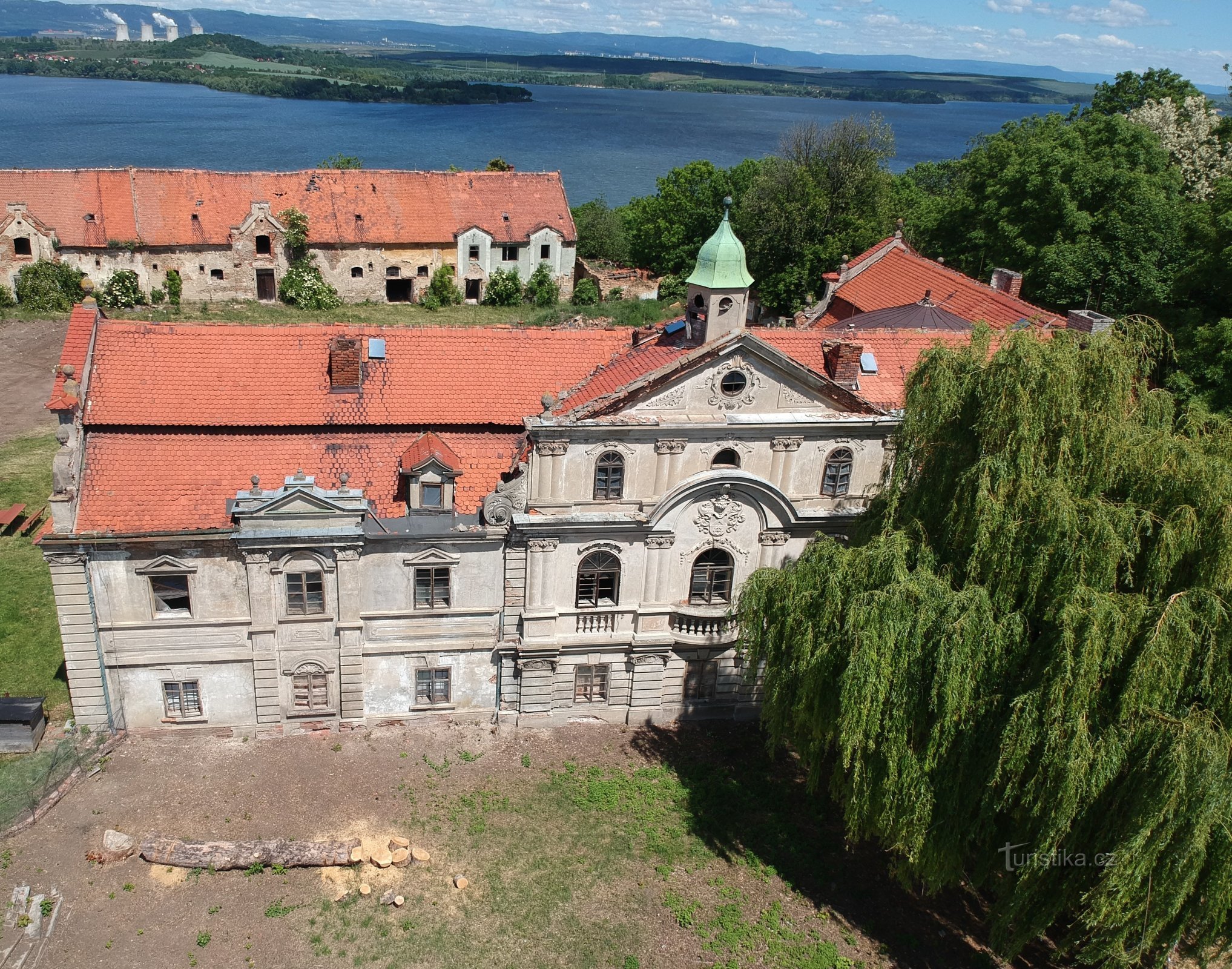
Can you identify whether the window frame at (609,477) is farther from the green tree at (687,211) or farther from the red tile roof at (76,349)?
the green tree at (687,211)

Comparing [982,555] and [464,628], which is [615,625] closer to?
[464,628]

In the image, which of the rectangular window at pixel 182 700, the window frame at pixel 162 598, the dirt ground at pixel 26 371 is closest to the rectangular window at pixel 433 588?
the window frame at pixel 162 598

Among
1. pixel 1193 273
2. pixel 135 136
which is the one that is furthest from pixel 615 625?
pixel 135 136

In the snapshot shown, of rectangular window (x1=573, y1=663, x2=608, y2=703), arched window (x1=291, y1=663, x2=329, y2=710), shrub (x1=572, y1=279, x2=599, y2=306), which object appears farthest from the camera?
shrub (x1=572, y1=279, x2=599, y2=306)

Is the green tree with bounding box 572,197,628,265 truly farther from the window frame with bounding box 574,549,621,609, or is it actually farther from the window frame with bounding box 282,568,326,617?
the window frame with bounding box 282,568,326,617

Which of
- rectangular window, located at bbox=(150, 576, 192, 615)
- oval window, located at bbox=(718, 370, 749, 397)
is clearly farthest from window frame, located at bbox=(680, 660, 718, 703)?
rectangular window, located at bbox=(150, 576, 192, 615)
